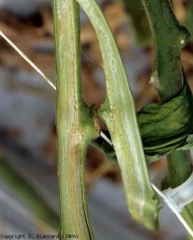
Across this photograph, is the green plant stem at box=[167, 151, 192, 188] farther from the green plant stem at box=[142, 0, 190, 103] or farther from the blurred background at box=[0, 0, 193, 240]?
the blurred background at box=[0, 0, 193, 240]

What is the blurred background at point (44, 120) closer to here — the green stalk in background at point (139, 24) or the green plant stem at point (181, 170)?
the green stalk in background at point (139, 24)

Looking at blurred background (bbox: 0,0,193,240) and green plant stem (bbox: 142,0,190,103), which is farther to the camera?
blurred background (bbox: 0,0,193,240)

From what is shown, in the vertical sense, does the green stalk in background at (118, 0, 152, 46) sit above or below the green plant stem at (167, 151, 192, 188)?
above

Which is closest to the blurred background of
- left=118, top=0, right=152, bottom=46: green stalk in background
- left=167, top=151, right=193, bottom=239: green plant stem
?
left=118, top=0, right=152, bottom=46: green stalk in background

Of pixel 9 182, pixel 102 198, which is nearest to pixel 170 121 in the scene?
pixel 9 182

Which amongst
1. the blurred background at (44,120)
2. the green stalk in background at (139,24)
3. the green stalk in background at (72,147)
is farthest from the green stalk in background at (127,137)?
the blurred background at (44,120)
